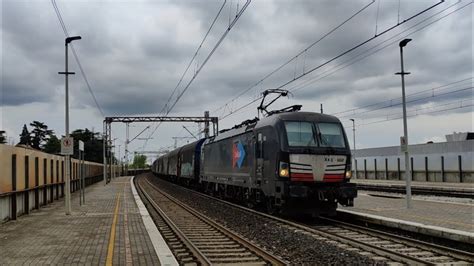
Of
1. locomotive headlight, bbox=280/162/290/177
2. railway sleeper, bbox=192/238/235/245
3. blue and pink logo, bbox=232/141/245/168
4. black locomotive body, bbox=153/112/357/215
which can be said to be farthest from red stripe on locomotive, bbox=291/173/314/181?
blue and pink logo, bbox=232/141/245/168

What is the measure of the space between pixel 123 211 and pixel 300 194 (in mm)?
7131

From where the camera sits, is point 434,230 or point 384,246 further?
point 434,230

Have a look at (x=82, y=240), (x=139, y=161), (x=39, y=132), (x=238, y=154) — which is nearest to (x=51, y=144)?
(x=39, y=132)

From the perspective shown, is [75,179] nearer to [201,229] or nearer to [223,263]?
[201,229]

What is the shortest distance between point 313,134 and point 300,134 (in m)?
0.43

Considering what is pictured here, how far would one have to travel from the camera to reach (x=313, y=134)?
50.1 feet

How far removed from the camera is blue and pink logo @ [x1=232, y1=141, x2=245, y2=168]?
62.6 ft

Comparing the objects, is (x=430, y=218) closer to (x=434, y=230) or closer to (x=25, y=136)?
(x=434, y=230)

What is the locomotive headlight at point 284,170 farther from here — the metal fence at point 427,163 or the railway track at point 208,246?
the metal fence at point 427,163

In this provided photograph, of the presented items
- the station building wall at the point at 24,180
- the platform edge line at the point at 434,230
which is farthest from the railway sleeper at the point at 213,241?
the station building wall at the point at 24,180

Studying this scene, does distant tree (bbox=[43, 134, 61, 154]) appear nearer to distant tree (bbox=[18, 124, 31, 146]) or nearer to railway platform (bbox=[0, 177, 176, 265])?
distant tree (bbox=[18, 124, 31, 146])

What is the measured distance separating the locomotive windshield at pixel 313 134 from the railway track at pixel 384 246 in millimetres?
2436

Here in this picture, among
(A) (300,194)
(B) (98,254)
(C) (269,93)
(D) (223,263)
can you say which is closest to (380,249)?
(D) (223,263)

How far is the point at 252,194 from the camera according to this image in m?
18.4
